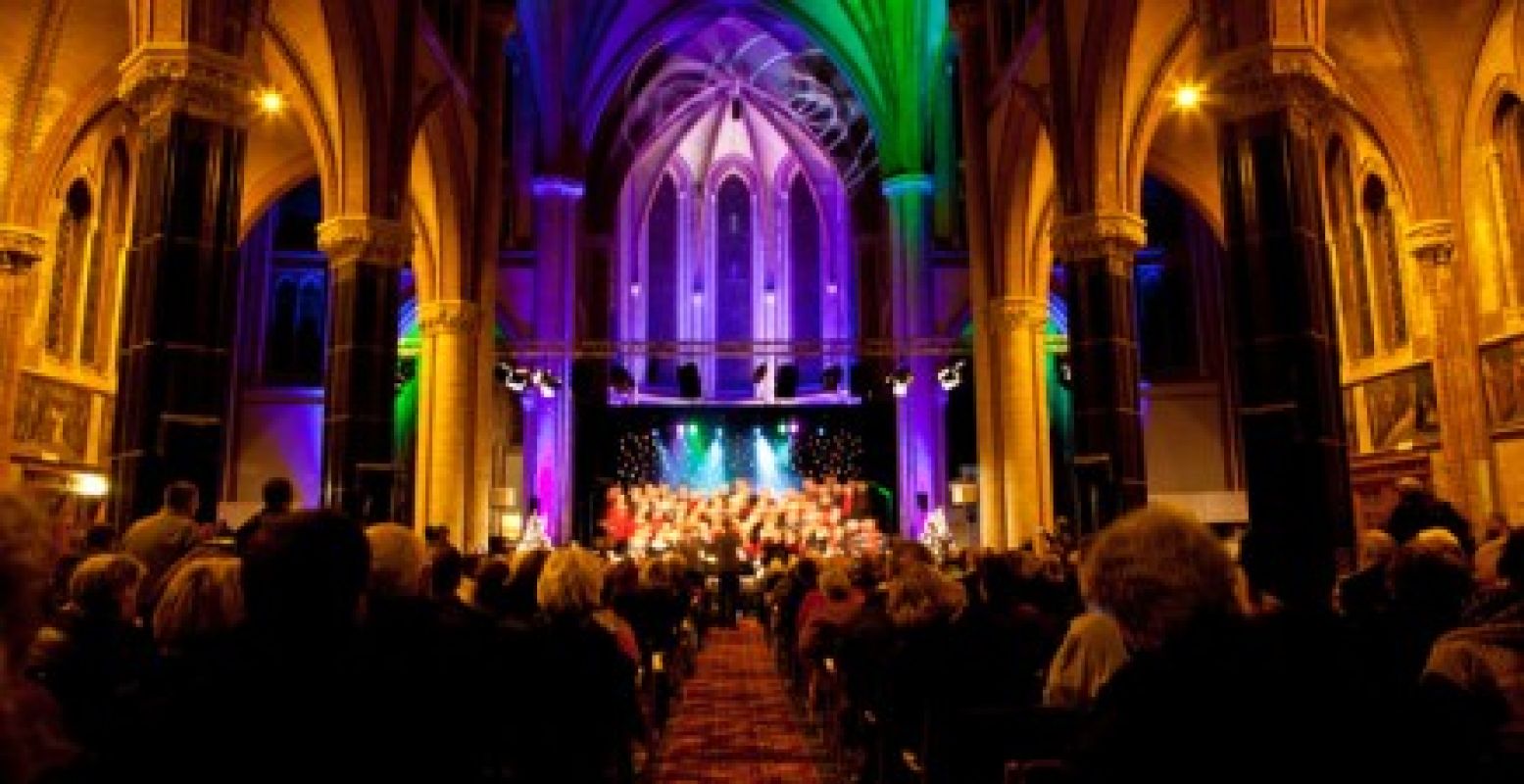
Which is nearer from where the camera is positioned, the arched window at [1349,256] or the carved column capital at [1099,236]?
the carved column capital at [1099,236]

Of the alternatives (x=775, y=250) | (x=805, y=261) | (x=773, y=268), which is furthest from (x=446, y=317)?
(x=775, y=250)

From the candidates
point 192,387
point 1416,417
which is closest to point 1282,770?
point 192,387

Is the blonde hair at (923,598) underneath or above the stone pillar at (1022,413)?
underneath

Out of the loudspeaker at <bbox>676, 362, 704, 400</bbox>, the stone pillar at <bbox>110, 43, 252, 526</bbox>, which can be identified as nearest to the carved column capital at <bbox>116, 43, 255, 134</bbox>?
the stone pillar at <bbox>110, 43, 252, 526</bbox>

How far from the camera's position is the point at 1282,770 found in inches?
65.6

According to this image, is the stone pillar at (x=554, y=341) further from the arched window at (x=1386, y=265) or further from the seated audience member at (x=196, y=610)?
the seated audience member at (x=196, y=610)

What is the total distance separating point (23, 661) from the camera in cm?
147

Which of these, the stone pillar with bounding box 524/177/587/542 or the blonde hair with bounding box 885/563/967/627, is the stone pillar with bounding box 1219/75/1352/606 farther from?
the stone pillar with bounding box 524/177/587/542

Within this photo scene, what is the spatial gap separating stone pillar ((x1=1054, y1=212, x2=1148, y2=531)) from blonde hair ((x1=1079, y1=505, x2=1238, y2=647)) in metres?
10.4

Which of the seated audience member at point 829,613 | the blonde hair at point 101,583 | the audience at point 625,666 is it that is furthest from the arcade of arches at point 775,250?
the blonde hair at point 101,583

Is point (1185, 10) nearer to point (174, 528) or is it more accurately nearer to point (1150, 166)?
point (1150, 166)

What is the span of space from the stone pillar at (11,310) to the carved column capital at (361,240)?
4746mm

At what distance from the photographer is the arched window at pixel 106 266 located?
16.8 meters

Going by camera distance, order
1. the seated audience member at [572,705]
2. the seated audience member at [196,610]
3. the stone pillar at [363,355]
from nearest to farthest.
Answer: the seated audience member at [196,610] < the seated audience member at [572,705] < the stone pillar at [363,355]
